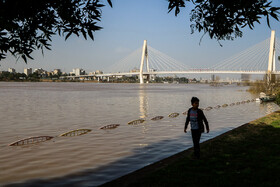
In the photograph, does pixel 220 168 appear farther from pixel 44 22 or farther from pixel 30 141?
pixel 30 141

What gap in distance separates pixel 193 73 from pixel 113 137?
10834cm

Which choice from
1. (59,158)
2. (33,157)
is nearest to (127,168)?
(59,158)

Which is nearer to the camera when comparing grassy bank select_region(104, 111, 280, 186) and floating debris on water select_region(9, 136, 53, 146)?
grassy bank select_region(104, 111, 280, 186)

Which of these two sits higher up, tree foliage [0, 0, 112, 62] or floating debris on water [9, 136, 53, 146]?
tree foliage [0, 0, 112, 62]

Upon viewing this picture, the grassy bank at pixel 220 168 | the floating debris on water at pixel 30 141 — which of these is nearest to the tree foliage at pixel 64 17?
the grassy bank at pixel 220 168

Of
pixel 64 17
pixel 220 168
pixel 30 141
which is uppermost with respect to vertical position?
pixel 64 17

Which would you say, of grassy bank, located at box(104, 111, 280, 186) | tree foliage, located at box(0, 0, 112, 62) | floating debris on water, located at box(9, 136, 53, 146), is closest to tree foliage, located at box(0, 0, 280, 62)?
tree foliage, located at box(0, 0, 112, 62)

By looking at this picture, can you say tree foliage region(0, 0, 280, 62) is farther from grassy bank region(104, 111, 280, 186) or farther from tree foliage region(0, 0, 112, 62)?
grassy bank region(104, 111, 280, 186)

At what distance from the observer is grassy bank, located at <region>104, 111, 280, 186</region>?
629cm

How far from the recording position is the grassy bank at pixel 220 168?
248 inches

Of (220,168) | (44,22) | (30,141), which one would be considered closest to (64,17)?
(44,22)

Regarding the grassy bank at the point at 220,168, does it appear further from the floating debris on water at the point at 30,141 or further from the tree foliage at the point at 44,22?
the floating debris on water at the point at 30,141

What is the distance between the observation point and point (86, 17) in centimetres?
497

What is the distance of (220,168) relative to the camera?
291 inches
